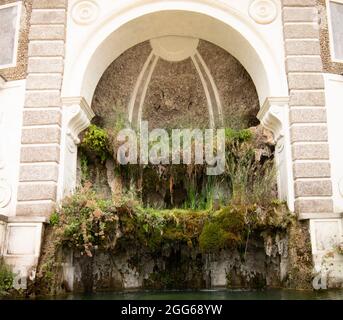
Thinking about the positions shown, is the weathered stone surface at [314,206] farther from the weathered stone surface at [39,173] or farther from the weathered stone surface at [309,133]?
the weathered stone surface at [39,173]

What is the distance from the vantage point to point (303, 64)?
33.8 feet

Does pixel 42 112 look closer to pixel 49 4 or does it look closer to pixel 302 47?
pixel 49 4

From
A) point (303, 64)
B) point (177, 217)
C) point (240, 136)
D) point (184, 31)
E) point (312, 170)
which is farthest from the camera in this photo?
point (184, 31)

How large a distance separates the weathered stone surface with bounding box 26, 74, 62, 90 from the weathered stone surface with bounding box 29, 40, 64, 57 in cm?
52

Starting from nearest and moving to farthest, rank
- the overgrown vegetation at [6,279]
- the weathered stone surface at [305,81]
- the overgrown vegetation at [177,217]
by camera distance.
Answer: the overgrown vegetation at [6,279], the overgrown vegetation at [177,217], the weathered stone surface at [305,81]

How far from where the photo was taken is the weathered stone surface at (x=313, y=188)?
9.48 meters

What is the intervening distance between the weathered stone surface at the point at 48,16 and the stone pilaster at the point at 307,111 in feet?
17.2

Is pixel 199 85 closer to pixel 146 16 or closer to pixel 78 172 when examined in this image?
pixel 146 16

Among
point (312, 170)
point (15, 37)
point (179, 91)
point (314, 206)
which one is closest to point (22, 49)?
point (15, 37)

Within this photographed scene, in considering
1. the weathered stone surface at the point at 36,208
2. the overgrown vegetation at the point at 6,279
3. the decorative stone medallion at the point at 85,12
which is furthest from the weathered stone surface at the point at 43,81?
the overgrown vegetation at the point at 6,279

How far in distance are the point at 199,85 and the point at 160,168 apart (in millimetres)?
3333

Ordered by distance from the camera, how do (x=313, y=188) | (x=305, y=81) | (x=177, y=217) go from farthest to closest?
(x=305, y=81) < (x=313, y=188) < (x=177, y=217)

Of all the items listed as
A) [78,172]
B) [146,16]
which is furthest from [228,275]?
[146,16]

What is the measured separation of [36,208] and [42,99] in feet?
8.15
